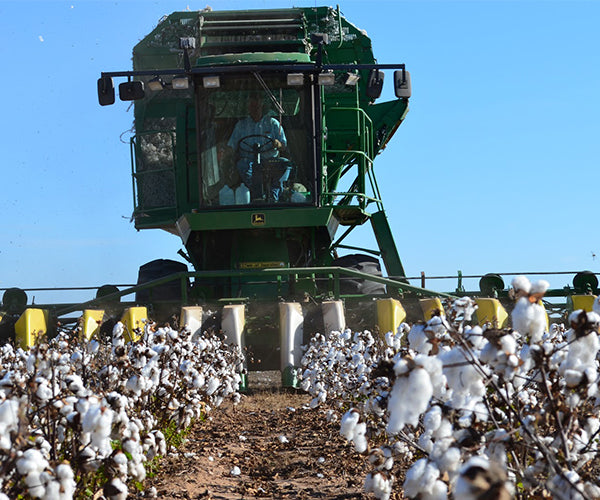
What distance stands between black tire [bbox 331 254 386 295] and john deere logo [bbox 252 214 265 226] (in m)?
1.33

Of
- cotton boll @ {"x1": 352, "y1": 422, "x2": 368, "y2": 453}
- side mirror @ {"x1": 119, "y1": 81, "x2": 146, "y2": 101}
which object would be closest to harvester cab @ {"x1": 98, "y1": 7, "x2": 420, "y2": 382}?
side mirror @ {"x1": 119, "y1": 81, "x2": 146, "y2": 101}

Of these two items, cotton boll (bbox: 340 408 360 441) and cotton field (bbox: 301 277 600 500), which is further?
cotton boll (bbox: 340 408 360 441)

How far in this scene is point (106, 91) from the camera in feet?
35.3

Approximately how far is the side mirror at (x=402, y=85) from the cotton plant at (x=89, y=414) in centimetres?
443

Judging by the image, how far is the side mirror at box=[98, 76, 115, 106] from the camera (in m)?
10.8

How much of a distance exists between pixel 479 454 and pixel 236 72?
9.49 m

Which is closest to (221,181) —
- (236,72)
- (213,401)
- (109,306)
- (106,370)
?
(236,72)

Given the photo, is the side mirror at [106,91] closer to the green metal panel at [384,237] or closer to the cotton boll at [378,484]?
the green metal panel at [384,237]

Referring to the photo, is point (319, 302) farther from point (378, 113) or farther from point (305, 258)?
point (378, 113)

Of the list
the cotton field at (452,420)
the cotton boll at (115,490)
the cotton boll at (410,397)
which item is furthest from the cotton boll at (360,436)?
the cotton boll at (410,397)

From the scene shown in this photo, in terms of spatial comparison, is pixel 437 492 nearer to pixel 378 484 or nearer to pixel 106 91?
A: pixel 378 484

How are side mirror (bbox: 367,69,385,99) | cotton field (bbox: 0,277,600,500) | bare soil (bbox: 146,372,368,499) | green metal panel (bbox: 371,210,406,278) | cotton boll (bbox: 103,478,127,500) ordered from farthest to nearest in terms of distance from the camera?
green metal panel (bbox: 371,210,406,278) < side mirror (bbox: 367,69,385,99) < bare soil (bbox: 146,372,368,499) < cotton boll (bbox: 103,478,127,500) < cotton field (bbox: 0,277,600,500)

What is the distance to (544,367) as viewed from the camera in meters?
3.04

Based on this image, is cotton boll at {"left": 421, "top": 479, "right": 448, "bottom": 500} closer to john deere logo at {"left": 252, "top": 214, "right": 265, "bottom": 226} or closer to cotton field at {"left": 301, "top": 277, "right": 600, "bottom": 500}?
cotton field at {"left": 301, "top": 277, "right": 600, "bottom": 500}
